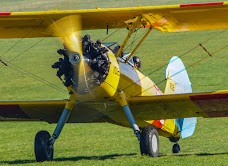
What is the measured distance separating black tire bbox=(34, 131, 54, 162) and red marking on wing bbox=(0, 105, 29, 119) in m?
1.34

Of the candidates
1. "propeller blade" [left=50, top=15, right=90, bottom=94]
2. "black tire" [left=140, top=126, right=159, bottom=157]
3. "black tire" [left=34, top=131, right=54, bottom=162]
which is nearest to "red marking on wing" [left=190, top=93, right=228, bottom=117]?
"black tire" [left=140, top=126, right=159, bottom=157]

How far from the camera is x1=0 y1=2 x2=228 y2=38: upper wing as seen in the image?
1374 cm

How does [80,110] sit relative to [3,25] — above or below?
below

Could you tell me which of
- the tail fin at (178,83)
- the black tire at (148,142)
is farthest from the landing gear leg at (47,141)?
the tail fin at (178,83)

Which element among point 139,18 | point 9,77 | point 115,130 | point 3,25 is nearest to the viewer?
point 139,18

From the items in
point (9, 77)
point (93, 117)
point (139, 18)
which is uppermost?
point (9, 77)

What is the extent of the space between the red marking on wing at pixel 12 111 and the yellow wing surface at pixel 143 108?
0.02 meters

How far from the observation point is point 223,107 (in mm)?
14641

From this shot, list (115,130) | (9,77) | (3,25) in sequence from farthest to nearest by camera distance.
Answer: (9,77) → (115,130) → (3,25)

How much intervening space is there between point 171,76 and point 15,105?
3.21m

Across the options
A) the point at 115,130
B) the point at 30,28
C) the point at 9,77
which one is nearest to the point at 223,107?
the point at 30,28

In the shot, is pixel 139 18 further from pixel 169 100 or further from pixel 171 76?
pixel 171 76

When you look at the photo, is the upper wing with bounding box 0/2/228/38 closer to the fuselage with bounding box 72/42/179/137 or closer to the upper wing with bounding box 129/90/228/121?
the fuselage with bounding box 72/42/179/137

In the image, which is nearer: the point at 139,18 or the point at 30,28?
the point at 139,18
